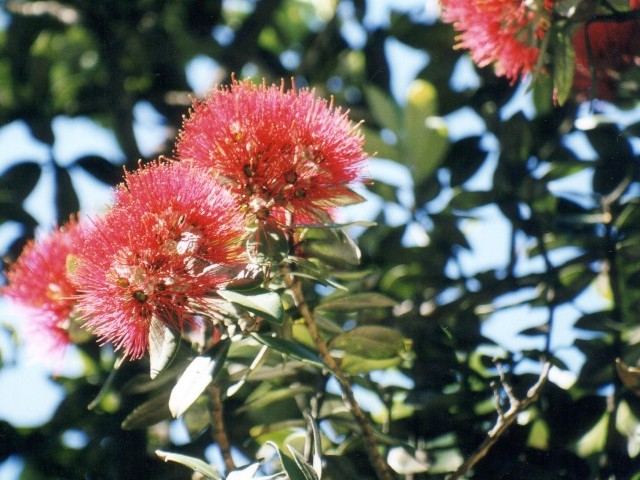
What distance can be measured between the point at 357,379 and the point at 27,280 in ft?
2.29

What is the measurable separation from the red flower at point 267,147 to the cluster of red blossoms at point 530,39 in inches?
17.2

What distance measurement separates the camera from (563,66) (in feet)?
5.49

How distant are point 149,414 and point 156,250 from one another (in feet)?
1.43

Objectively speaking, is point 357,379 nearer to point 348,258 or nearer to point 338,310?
point 338,310

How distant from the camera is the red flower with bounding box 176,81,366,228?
4.63 feet

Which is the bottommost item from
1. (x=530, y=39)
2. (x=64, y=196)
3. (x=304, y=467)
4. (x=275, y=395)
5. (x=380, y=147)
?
(x=275, y=395)

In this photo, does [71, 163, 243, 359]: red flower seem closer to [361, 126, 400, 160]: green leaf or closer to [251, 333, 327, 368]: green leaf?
[251, 333, 327, 368]: green leaf

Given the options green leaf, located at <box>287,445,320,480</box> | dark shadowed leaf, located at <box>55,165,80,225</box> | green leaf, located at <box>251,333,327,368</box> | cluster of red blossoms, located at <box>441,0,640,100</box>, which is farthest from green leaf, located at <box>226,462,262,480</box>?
dark shadowed leaf, located at <box>55,165,80,225</box>

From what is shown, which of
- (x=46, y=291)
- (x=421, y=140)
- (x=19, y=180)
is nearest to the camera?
(x=46, y=291)

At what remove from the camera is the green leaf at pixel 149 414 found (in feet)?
5.46

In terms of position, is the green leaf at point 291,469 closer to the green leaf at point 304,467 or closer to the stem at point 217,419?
the green leaf at point 304,467

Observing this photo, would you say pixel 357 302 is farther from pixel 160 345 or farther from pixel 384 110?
pixel 384 110

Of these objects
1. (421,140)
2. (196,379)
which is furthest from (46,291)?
(421,140)

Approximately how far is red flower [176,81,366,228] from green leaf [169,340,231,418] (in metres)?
0.24
